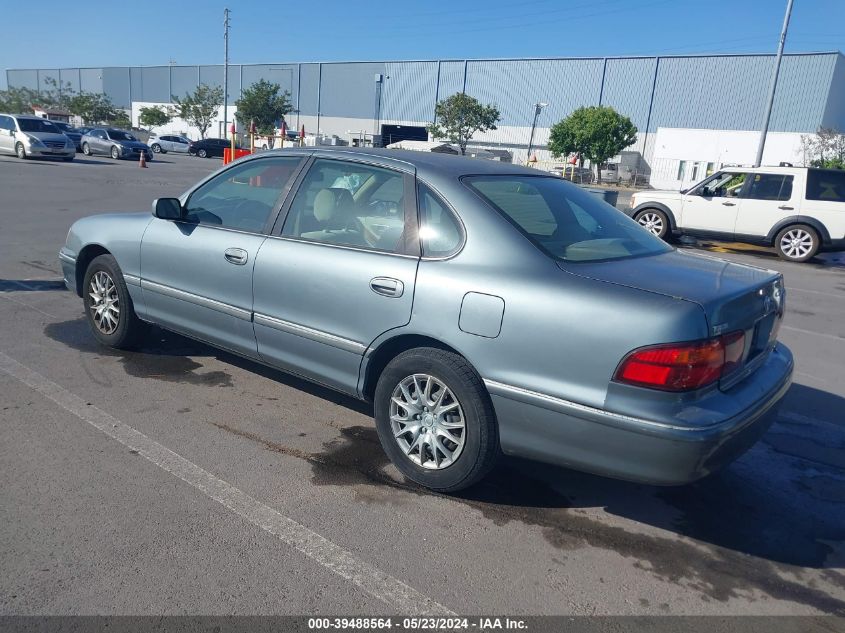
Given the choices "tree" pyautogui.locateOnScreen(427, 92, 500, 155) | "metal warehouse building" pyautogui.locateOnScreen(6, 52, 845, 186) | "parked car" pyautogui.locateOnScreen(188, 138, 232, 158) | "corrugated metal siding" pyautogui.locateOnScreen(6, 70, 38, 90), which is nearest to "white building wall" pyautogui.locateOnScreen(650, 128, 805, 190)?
"metal warehouse building" pyautogui.locateOnScreen(6, 52, 845, 186)

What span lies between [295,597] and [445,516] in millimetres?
908

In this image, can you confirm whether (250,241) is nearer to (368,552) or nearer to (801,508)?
(368,552)

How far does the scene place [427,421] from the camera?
11.4 ft

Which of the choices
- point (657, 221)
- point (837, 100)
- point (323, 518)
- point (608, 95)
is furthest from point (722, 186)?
point (608, 95)

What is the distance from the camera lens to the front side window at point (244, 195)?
14.2ft

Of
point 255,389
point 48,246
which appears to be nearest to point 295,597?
point 255,389

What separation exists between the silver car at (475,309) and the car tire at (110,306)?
45 centimetres

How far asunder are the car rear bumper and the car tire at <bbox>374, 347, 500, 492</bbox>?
0.34 ft

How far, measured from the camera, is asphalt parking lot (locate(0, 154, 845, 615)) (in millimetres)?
2730

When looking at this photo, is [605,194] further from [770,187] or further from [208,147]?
[208,147]

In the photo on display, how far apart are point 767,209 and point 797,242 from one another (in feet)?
2.75

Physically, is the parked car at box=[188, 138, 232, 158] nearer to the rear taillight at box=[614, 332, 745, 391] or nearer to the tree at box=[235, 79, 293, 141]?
the tree at box=[235, 79, 293, 141]

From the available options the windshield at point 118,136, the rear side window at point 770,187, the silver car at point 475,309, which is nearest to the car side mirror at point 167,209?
the silver car at point 475,309

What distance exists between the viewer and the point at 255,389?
4.77 meters
